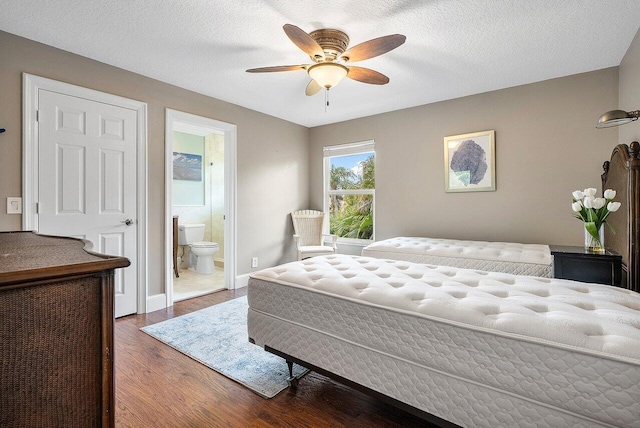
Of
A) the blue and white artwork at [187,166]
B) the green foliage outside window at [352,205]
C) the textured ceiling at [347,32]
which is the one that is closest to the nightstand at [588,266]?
the textured ceiling at [347,32]

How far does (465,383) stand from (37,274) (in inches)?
54.0

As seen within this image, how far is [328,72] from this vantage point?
2.41 m

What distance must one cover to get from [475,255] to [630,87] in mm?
1821

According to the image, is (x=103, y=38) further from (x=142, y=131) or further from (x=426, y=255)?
(x=426, y=255)

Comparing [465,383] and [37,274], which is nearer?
[37,274]

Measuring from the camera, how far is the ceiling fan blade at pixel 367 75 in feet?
8.25

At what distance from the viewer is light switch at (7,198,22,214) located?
7.72ft

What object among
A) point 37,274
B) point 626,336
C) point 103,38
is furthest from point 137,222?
point 626,336

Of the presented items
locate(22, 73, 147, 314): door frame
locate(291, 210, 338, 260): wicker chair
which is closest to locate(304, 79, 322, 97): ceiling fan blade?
locate(22, 73, 147, 314): door frame

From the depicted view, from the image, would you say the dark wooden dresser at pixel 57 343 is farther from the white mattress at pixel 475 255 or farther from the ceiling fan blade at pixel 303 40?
the white mattress at pixel 475 255

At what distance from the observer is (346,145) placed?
4805 mm

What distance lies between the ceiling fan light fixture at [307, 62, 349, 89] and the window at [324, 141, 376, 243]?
2151 millimetres

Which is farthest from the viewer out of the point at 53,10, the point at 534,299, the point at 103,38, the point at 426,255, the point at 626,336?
the point at 426,255

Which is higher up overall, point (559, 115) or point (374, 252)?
point (559, 115)
